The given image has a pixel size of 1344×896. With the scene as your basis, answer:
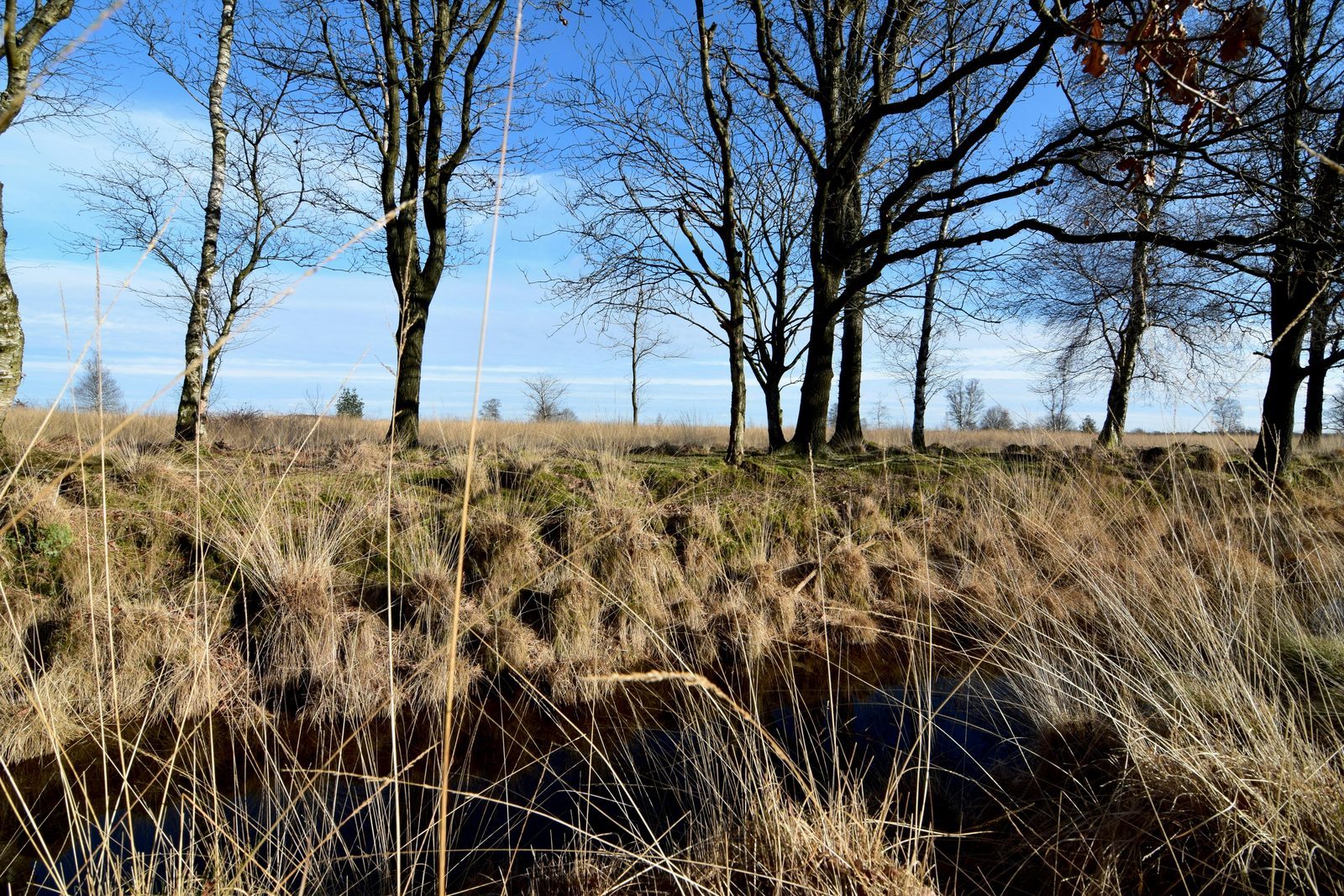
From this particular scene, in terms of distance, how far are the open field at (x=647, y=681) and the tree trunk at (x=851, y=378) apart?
364 cm

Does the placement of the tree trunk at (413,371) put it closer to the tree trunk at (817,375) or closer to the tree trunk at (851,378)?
the tree trunk at (817,375)

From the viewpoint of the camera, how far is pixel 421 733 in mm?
4059

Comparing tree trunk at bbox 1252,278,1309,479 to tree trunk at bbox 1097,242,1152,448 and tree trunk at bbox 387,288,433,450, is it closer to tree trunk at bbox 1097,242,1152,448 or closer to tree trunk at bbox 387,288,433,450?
tree trunk at bbox 1097,242,1152,448

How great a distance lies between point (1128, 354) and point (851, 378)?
228 inches

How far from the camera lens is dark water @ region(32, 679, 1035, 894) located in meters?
2.54

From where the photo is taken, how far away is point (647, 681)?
11.2ft

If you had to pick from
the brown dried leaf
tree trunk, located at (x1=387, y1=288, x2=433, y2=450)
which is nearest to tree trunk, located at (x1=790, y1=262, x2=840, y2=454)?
tree trunk, located at (x1=387, y1=288, x2=433, y2=450)

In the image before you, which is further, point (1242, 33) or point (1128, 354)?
point (1128, 354)

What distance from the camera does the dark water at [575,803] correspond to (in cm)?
254

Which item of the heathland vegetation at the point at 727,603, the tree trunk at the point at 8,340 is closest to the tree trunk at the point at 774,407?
the heathland vegetation at the point at 727,603

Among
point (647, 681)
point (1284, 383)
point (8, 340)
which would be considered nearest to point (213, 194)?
point (8, 340)

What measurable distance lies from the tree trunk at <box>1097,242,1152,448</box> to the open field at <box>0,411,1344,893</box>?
18.0ft

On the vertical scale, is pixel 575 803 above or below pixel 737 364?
below

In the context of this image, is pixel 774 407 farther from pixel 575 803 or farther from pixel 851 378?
pixel 575 803
